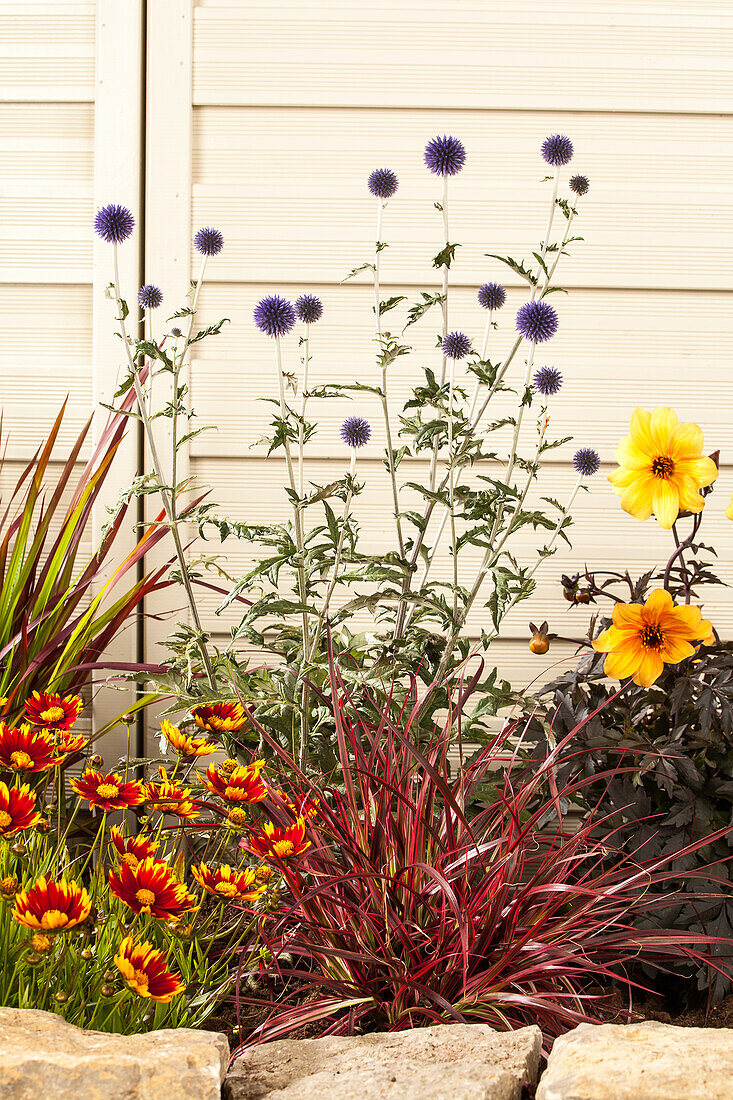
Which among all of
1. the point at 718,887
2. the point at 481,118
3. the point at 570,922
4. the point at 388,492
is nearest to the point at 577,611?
the point at 388,492

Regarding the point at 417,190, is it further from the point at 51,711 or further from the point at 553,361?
the point at 51,711

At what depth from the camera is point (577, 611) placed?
2037 mm

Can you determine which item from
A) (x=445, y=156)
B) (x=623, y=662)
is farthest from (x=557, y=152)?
(x=623, y=662)

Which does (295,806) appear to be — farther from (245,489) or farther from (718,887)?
(245,489)

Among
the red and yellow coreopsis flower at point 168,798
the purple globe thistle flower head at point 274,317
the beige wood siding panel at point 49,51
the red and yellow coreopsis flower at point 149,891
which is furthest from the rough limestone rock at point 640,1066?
the beige wood siding panel at point 49,51

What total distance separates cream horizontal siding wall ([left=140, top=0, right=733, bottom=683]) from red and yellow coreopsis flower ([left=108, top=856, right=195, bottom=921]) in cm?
107

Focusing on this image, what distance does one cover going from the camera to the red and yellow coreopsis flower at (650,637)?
4.75 ft

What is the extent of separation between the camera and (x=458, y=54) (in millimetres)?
2000

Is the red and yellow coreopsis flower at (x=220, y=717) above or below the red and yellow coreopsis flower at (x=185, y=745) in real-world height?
above

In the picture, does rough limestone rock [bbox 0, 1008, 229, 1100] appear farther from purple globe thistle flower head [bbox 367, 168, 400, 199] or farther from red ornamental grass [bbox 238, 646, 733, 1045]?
purple globe thistle flower head [bbox 367, 168, 400, 199]

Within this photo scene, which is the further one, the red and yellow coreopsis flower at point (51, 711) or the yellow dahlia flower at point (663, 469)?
the yellow dahlia flower at point (663, 469)

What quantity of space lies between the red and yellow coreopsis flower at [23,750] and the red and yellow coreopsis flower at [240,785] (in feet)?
0.77

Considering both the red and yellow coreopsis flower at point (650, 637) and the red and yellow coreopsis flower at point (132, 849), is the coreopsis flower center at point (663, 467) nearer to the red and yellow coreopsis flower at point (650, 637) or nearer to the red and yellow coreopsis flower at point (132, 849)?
the red and yellow coreopsis flower at point (650, 637)

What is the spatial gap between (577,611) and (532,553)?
0.63 feet
